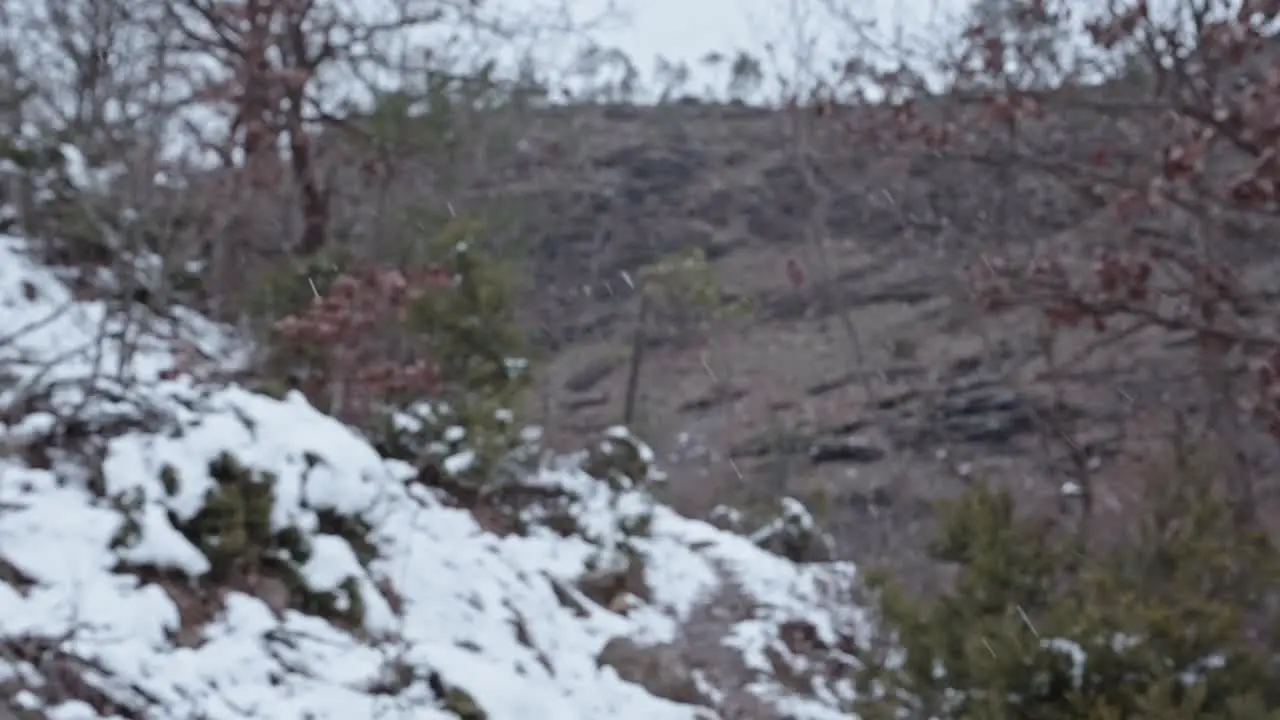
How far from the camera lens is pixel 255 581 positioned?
5.79 meters

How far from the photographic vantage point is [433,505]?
26.1 ft

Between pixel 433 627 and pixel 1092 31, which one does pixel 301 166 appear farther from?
pixel 1092 31

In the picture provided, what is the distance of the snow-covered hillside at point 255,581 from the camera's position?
4.86 meters

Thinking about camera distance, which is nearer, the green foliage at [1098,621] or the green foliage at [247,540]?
the green foliage at [1098,621]

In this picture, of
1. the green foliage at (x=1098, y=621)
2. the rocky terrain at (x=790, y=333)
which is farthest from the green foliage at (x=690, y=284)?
the green foliage at (x=1098, y=621)

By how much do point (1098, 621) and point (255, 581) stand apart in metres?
3.07

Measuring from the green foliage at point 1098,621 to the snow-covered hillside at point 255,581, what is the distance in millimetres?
1508

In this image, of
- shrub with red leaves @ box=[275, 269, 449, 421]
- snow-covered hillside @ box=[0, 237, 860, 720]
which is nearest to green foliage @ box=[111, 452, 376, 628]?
snow-covered hillside @ box=[0, 237, 860, 720]

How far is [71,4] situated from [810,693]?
19.1ft

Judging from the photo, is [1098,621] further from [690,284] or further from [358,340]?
[690,284]

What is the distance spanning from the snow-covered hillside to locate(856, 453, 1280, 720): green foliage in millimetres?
1508

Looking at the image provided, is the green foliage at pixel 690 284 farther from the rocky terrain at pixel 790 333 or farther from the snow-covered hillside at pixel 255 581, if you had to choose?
the snow-covered hillside at pixel 255 581

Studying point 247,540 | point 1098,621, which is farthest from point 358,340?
point 1098,621

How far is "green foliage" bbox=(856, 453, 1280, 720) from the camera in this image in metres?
4.82
